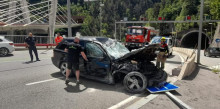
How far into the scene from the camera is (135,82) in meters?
5.49

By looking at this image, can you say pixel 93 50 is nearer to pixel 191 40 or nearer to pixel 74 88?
pixel 74 88

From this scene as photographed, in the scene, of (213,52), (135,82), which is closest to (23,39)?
(135,82)

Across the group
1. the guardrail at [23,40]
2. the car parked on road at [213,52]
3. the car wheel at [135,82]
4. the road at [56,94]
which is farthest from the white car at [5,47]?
the car parked on road at [213,52]

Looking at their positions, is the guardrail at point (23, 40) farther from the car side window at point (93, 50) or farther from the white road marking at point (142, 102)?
the white road marking at point (142, 102)

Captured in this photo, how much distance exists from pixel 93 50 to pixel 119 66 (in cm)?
114

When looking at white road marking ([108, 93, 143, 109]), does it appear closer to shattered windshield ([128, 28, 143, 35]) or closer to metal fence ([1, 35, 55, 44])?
shattered windshield ([128, 28, 143, 35])

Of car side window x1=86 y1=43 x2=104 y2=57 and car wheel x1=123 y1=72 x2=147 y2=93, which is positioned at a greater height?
car side window x1=86 y1=43 x2=104 y2=57

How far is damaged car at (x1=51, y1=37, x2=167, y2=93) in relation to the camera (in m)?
5.52

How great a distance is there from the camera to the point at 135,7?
513 ft

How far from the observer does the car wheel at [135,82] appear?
5.38 m

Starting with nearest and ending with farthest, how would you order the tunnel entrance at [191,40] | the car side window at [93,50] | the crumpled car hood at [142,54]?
the crumpled car hood at [142,54] < the car side window at [93,50] < the tunnel entrance at [191,40]

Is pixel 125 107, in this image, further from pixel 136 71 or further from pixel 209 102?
pixel 209 102

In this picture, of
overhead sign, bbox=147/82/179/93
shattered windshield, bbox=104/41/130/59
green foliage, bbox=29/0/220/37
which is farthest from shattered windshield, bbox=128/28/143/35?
green foliage, bbox=29/0/220/37

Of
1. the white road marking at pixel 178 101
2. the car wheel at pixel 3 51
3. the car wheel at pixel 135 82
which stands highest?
the car wheel at pixel 3 51
